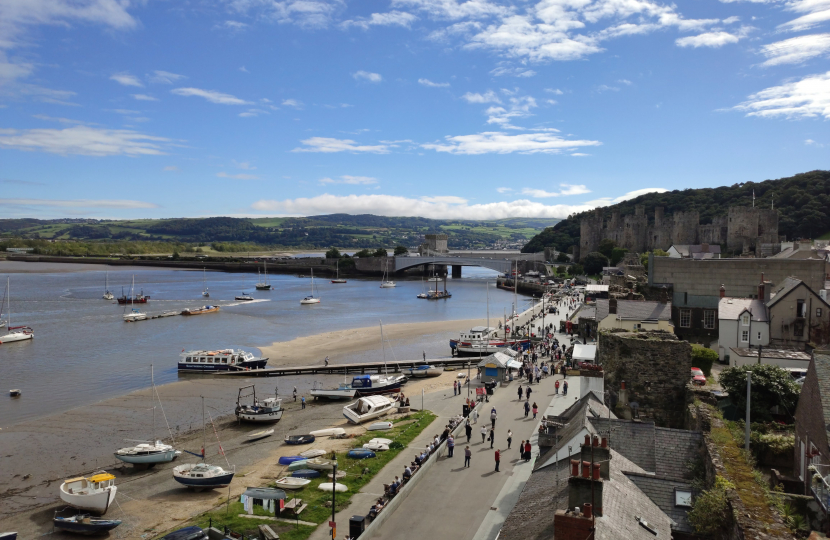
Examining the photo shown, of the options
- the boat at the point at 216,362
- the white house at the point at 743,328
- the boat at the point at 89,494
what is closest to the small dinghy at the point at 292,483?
the boat at the point at 89,494

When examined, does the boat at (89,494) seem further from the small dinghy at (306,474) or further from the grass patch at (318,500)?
the small dinghy at (306,474)

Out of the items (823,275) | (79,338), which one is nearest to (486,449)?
(823,275)

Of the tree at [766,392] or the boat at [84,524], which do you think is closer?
the tree at [766,392]

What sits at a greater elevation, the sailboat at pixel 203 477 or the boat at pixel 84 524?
the sailboat at pixel 203 477

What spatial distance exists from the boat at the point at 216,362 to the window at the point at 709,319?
2592 centimetres

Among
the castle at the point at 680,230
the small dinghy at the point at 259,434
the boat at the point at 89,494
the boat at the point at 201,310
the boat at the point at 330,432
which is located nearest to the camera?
the boat at the point at 89,494

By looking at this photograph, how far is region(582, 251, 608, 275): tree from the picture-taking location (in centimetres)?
9531

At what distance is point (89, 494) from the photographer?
17531mm

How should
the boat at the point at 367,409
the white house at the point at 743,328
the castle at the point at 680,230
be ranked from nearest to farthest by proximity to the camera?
the white house at the point at 743,328, the boat at the point at 367,409, the castle at the point at 680,230

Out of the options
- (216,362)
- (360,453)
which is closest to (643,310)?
(360,453)

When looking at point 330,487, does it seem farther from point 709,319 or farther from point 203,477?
point 709,319

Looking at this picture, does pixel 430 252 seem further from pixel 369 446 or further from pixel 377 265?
pixel 369 446

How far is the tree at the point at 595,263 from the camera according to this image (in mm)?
95312

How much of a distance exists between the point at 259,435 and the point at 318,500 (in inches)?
346
